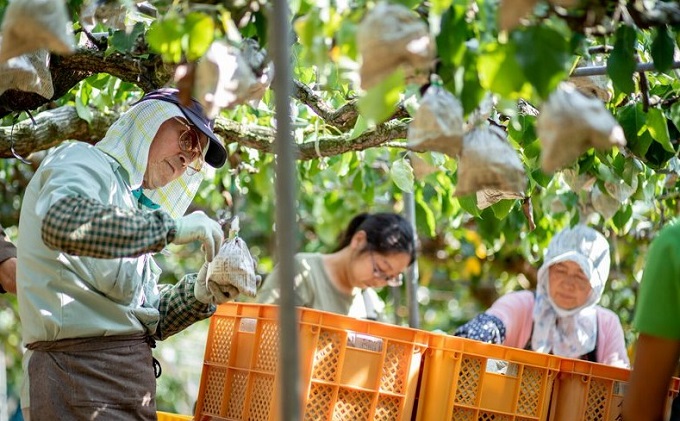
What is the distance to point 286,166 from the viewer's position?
2.14 metres

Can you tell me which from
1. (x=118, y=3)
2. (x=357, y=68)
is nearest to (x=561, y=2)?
(x=357, y=68)

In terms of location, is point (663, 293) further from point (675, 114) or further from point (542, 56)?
point (675, 114)

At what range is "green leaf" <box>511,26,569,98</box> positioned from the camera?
7.39 feet

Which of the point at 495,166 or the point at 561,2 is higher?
the point at 561,2

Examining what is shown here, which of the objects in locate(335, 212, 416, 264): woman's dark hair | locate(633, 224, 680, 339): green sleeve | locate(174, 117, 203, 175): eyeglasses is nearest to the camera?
locate(633, 224, 680, 339): green sleeve

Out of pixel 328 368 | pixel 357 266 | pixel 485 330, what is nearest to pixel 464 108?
pixel 328 368

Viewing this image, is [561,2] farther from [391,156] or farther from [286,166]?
[391,156]

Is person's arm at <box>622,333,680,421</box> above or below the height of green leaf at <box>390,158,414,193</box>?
below

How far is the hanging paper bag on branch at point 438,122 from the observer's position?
2.43 m

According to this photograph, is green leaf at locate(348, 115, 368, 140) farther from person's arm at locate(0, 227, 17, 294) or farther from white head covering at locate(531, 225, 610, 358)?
white head covering at locate(531, 225, 610, 358)

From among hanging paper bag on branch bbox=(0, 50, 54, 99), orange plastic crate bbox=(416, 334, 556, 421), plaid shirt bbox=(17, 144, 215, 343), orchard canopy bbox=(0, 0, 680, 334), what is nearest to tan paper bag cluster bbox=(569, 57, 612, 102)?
orchard canopy bbox=(0, 0, 680, 334)

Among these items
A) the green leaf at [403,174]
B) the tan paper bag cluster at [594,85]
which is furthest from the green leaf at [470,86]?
the green leaf at [403,174]

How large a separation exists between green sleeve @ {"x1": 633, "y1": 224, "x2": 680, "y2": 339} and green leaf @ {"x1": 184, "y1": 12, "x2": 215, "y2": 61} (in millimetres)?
1131

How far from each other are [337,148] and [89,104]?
1.39 m
